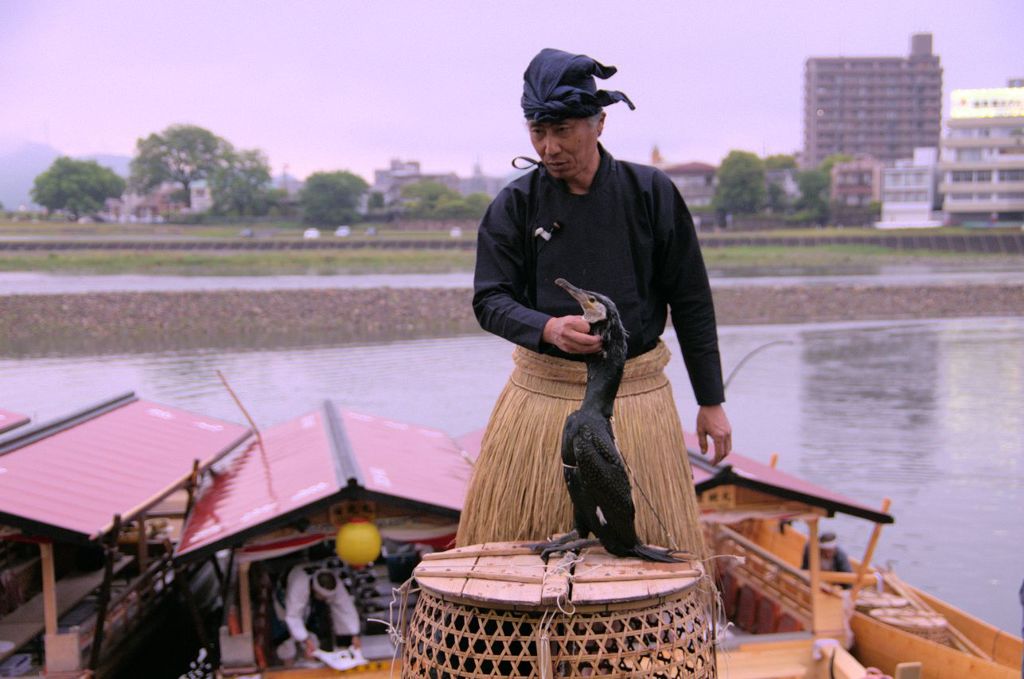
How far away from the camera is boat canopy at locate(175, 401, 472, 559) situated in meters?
6.66

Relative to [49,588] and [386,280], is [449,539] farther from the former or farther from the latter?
[386,280]

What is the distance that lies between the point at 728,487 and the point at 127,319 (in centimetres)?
2502

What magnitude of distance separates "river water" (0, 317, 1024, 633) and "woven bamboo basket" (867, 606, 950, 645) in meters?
3.33

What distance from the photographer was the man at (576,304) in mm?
3139

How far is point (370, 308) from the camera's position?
3206 centimetres

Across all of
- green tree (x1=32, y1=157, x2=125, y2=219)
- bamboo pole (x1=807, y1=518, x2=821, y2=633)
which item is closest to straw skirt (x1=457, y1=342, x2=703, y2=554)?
bamboo pole (x1=807, y1=518, x2=821, y2=633)

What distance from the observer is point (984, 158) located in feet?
203

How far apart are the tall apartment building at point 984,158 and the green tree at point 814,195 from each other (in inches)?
306

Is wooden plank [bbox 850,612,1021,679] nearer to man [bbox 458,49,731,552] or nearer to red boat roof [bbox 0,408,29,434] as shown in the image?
man [bbox 458,49,731,552]

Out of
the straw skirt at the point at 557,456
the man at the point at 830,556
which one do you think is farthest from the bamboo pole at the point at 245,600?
the man at the point at 830,556

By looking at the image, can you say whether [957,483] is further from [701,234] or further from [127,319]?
[701,234]

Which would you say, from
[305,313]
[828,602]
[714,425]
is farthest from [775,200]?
[714,425]

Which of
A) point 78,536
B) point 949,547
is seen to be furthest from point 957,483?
point 78,536

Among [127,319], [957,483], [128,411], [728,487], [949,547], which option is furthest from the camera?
[127,319]
